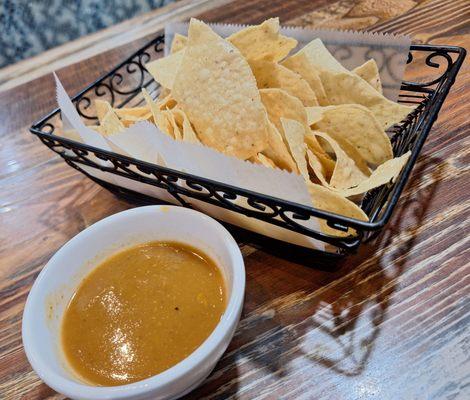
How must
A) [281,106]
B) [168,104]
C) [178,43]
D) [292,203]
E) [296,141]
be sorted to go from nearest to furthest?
[292,203] < [296,141] < [281,106] < [168,104] < [178,43]

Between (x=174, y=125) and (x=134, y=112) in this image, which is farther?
(x=134, y=112)

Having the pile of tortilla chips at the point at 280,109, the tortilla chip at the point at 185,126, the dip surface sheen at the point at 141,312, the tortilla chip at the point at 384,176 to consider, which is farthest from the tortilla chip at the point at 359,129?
the dip surface sheen at the point at 141,312

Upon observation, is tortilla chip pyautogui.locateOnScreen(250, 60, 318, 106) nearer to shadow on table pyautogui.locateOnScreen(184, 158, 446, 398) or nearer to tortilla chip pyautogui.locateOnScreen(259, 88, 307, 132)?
tortilla chip pyautogui.locateOnScreen(259, 88, 307, 132)

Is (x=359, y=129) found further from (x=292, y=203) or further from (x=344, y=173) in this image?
(x=292, y=203)

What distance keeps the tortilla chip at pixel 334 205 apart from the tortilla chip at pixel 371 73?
34 cm

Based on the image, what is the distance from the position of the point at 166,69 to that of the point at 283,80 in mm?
293

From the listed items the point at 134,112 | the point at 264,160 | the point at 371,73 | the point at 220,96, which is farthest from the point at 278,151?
the point at 134,112

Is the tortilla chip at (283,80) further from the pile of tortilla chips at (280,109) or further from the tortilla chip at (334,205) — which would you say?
the tortilla chip at (334,205)

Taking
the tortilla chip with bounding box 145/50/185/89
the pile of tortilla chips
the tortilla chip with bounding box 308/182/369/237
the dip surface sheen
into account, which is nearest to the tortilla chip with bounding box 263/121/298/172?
the pile of tortilla chips

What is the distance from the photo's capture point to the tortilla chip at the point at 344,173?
2.42 ft

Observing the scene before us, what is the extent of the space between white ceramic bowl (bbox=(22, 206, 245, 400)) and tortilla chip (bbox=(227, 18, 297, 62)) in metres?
0.41

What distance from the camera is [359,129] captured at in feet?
2.61

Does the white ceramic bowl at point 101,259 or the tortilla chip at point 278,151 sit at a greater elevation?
the tortilla chip at point 278,151

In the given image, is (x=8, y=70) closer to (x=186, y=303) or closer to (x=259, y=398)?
(x=186, y=303)
